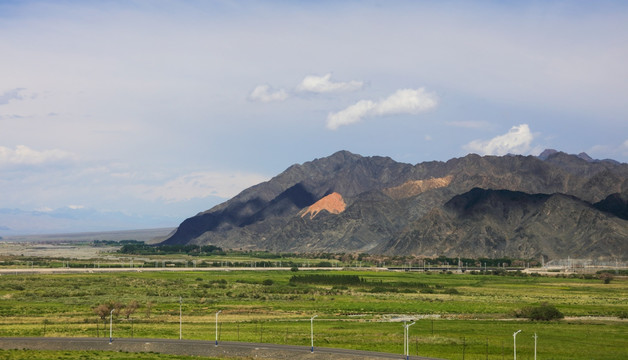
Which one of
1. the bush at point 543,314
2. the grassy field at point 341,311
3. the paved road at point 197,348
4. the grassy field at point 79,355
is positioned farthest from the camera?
the bush at point 543,314

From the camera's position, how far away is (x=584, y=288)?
173 metres

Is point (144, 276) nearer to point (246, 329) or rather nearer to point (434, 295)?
point (434, 295)

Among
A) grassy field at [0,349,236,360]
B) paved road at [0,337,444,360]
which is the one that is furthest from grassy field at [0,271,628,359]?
grassy field at [0,349,236,360]

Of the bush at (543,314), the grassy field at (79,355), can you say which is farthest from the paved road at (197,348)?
A: the bush at (543,314)

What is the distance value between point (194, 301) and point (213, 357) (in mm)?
59296

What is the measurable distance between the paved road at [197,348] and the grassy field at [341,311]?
5.20m

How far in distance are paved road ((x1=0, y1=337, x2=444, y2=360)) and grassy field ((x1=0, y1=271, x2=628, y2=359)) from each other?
5.20 metres

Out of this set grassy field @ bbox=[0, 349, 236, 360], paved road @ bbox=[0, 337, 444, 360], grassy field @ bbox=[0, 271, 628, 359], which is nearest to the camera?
grassy field @ bbox=[0, 349, 236, 360]

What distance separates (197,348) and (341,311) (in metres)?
45.7

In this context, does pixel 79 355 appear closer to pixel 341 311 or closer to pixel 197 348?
pixel 197 348

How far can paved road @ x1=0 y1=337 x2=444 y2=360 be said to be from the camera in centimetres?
7262

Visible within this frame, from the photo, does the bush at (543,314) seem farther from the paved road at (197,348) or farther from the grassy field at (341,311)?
the paved road at (197,348)

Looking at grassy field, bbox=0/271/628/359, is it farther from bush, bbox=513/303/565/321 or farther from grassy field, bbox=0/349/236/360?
grassy field, bbox=0/349/236/360

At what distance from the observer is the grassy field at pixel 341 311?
8469 centimetres
